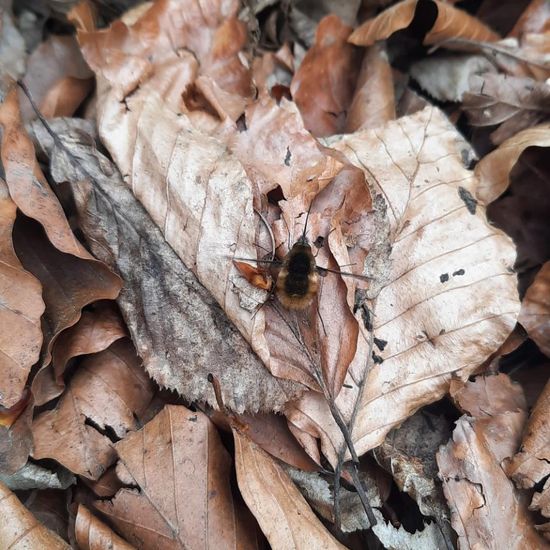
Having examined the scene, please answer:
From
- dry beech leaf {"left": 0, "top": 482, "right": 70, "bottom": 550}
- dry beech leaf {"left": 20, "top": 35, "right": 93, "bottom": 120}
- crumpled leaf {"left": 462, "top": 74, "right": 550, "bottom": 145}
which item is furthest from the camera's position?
crumpled leaf {"left": 462, "top": 74, "right": 550, "bottom": 145}

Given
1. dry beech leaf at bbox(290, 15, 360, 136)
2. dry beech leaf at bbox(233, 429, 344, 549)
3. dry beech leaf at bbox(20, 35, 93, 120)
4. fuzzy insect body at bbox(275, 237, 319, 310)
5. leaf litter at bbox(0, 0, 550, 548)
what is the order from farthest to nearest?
1. dry beech leaf at bbox(290, 15, 360, 136)
2. dry beech leaf at bbox(20, 35, 93, 120)
3. fuzzy insect body at bbox(275, 237, 319, 310)
4. leaf litter at bbox(0, 0, 550, 548)
5. dry beech leaf at bbox(233, 429, 344, 549)

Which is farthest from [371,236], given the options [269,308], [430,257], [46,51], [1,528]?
[46,51]

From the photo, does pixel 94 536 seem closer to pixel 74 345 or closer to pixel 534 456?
pixel 74 345

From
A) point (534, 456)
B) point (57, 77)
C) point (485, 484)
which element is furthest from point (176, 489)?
point (57, 77)

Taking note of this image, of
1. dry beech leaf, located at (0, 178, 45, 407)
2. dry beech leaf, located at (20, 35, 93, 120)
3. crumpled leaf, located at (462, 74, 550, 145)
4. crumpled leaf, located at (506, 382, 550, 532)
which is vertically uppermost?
dry beech leaf, located at (20, 35, 93, 120)

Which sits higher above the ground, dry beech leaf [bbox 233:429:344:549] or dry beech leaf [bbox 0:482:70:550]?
dry beech leaf [bbox 0:482:70:550]

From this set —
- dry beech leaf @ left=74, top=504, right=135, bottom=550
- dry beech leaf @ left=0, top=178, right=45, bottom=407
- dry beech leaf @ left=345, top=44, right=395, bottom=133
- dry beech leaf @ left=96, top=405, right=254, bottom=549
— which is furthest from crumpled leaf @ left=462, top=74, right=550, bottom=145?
dry beech leaf @ left=74, top=504, right=135, bottom=550

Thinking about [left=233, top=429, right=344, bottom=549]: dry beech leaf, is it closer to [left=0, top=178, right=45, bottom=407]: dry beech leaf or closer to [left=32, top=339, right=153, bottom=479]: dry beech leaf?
[left=32, top=339, right=153, bottom=479]: dry beech leaf

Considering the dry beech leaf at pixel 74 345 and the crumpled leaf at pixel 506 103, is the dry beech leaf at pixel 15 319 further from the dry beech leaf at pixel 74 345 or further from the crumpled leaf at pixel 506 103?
the crumpled leaf at pixel 506 103
